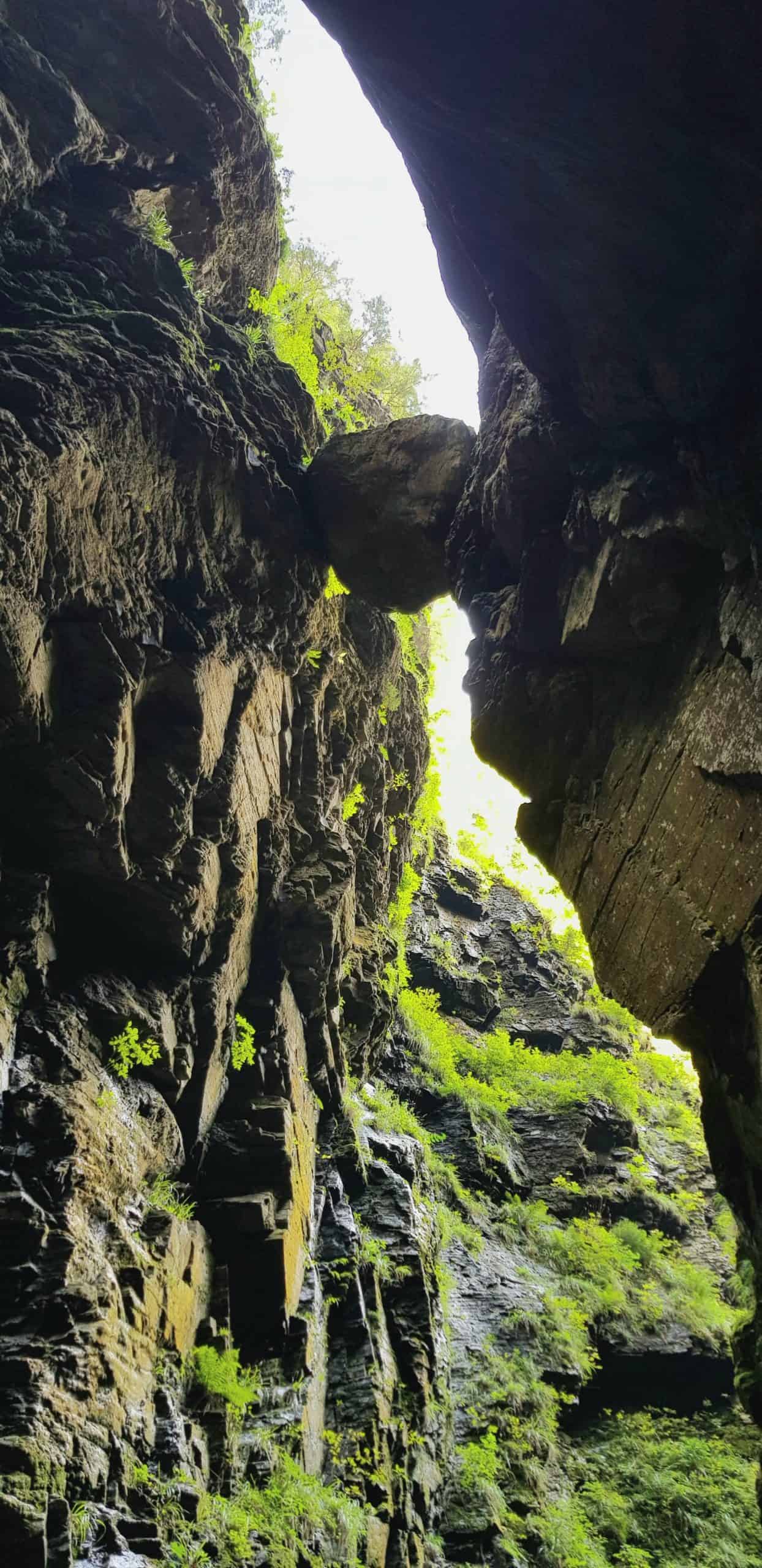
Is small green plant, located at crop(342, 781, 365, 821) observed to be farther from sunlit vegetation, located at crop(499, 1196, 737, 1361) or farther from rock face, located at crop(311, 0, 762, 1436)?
sunlit vegetation, located at crop(499, 1196, 737, 1361)

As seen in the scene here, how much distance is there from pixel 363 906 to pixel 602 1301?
8378mm

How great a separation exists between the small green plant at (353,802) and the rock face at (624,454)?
2.98 metres

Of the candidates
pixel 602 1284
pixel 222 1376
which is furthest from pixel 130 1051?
pixel 602 1284

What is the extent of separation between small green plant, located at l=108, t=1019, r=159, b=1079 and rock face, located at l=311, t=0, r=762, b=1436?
13.0 ft

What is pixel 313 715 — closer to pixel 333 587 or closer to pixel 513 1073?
pixel 333 587

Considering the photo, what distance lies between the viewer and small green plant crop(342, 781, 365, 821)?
11359 millimetres

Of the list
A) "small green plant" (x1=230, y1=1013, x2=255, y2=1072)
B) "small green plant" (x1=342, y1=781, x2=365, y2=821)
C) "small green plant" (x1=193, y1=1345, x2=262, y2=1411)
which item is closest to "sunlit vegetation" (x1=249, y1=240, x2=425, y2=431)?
"small green plant" (x1=342, y1=781, x2=365, y2=821)

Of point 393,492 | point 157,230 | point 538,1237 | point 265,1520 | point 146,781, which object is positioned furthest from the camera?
point 538,1237

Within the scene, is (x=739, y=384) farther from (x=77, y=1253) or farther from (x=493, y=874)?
(x=493, y=874)

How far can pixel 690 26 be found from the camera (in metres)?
4.26

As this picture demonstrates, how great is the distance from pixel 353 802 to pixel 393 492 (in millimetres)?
4094

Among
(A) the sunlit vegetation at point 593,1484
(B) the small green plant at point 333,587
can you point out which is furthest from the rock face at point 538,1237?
(B) the small green plant at point 333,587

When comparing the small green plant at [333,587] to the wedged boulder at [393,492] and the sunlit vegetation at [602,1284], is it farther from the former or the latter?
the sunlit vegetation at [602,1284]

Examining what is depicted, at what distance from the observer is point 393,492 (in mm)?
9719
